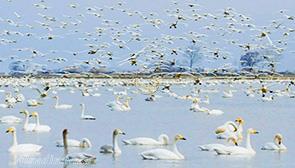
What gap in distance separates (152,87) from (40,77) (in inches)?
2131

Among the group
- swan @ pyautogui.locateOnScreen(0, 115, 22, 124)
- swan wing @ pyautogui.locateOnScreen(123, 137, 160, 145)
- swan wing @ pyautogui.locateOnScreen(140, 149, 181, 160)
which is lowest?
swan wing @ pyautogui.locateOnScreen(140, 149, 181, 160)

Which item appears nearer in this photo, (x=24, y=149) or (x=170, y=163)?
(x=170, y=163)

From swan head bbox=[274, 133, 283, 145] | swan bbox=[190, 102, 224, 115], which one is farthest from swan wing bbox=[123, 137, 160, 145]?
swan bbox=[190, 102, 224, 115]

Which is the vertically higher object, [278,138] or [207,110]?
[207,110]

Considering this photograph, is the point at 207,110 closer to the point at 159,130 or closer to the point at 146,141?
the point at 159,130

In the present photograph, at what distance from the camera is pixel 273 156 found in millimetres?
20422

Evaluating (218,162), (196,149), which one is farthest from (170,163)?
(196,149)

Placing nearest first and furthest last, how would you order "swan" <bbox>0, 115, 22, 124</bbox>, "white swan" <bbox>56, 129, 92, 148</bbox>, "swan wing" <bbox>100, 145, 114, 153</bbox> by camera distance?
"swan wing" <bbox>100, 145, 114, 153</bbox> < "white swan" <bbox>56, 129, 92, 148</bbox> < "swan" <bbox>0, 115, 22, 124</bbox>

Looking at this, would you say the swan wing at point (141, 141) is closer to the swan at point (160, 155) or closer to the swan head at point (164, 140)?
the swan head at point (164, 140)

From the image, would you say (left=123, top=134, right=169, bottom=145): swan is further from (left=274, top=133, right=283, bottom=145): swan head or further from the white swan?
(left=274, top=133, right=283, bottom=145): swan head

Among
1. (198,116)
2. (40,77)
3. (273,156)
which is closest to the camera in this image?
(273,156)

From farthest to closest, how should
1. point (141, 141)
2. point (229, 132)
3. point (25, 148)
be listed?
point (229, 132) → point (141, 141) → point (25, 148)

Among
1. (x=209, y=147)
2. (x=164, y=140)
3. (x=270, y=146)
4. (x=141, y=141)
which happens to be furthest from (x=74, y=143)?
(x=270, y=146)

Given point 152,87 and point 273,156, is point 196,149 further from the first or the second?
point 152,87
